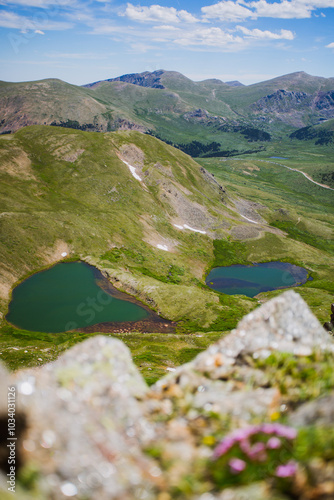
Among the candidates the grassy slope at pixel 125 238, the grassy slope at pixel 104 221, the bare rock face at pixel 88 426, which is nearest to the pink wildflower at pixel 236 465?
the bare rock face at pixel 88 426

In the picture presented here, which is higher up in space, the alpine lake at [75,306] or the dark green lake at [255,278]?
the alpine lake at [75,306]

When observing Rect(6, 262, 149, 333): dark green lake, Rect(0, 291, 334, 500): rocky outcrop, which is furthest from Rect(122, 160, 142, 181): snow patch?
Rect(0, 291, 334, 500): rocky outcrop

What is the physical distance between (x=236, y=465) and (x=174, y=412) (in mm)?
2471

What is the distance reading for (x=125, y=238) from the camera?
108 m

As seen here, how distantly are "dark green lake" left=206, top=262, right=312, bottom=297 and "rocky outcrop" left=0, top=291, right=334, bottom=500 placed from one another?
99368mm

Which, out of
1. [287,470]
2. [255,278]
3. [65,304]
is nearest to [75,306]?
[65,304]

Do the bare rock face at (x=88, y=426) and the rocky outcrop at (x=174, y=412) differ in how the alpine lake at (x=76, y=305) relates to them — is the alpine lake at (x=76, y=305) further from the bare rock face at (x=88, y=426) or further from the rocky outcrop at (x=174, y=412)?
the rocky outcrop at (x=174, y=412)

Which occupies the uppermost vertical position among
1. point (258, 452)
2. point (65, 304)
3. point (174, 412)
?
point (258, 452)

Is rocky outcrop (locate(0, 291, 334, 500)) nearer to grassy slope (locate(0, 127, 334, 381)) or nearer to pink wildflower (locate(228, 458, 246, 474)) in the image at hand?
pink wildflower (locate(228, 458, 246, 474))

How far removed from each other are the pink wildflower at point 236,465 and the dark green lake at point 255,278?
10217 cm

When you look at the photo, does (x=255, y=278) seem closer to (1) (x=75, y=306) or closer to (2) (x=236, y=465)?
(1) (x=75, y=306)

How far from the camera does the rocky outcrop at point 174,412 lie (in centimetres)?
736

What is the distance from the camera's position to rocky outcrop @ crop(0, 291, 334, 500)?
290 inches

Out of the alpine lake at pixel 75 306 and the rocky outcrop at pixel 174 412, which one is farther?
the alpine lake at pixel 75 306
